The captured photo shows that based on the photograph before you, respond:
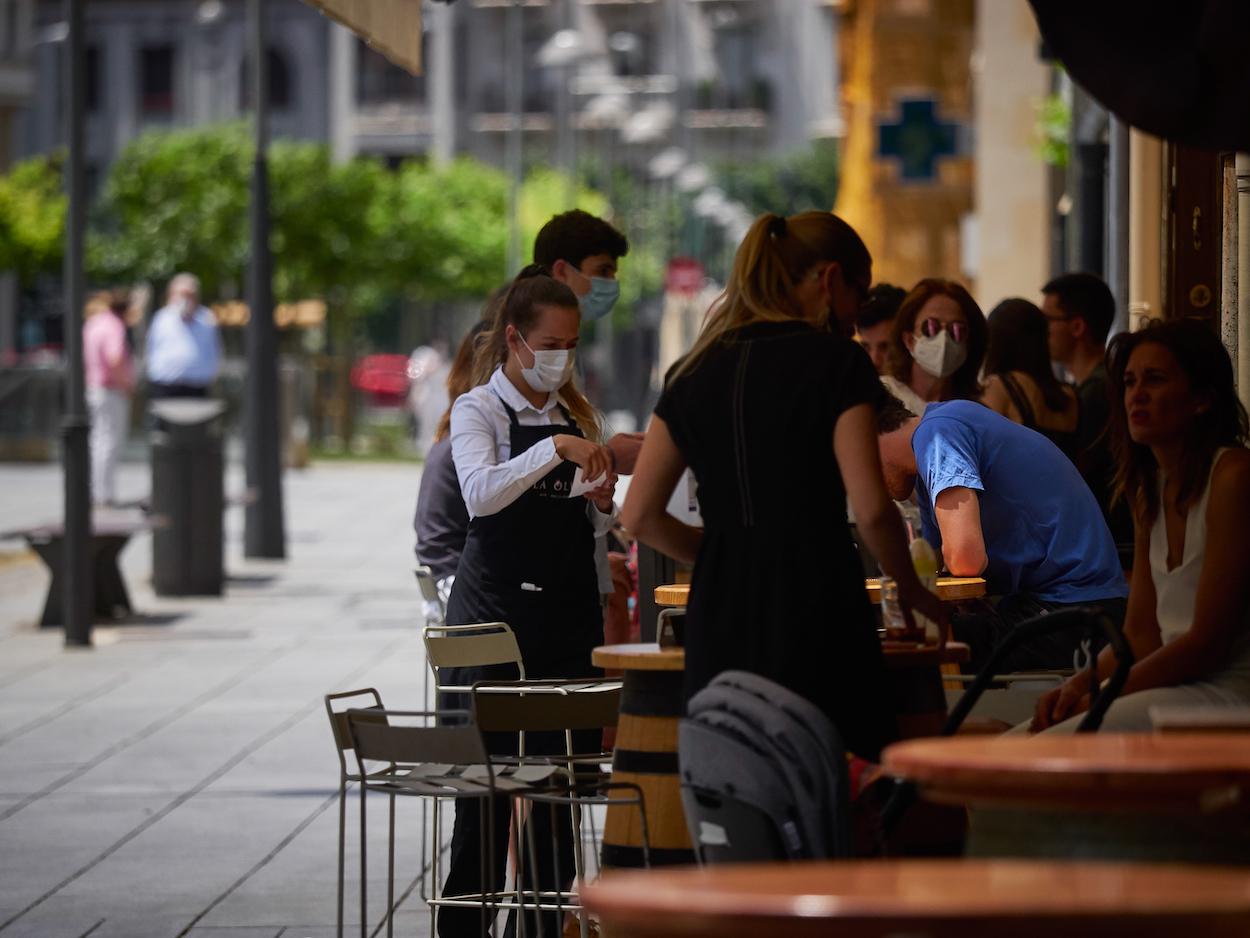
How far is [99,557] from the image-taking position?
16.8m

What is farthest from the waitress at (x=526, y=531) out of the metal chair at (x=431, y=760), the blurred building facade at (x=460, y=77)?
the blurred building facade at (x=460, y=77)

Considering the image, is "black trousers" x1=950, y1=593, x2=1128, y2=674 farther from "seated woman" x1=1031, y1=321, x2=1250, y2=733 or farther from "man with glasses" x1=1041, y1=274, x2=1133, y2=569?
"man with glasses" x1=1041, y1=274, x2=1133, y2=569

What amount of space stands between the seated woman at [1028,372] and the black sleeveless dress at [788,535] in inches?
158

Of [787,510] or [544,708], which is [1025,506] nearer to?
[544,708]

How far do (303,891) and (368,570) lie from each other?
13.2m

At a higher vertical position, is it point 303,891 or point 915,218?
point 915,218

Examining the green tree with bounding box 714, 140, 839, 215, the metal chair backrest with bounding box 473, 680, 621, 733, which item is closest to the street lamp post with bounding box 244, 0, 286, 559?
the metal chair backrest with bounding box 473, 680, 621, 733

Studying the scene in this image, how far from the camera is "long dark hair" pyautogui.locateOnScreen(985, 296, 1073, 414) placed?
8.76 metres

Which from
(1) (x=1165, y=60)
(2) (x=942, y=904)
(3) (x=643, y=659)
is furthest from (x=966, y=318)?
(2) (x=942, y=904)

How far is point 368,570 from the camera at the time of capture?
21.2 meters

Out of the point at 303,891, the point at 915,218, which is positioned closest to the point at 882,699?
the point at 303,891

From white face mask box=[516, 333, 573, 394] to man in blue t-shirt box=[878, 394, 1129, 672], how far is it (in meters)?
1.01

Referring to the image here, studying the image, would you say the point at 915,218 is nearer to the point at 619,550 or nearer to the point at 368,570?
the point at 368,570

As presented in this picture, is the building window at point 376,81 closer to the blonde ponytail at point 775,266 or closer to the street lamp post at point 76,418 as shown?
the street lamp post at point 76,418
